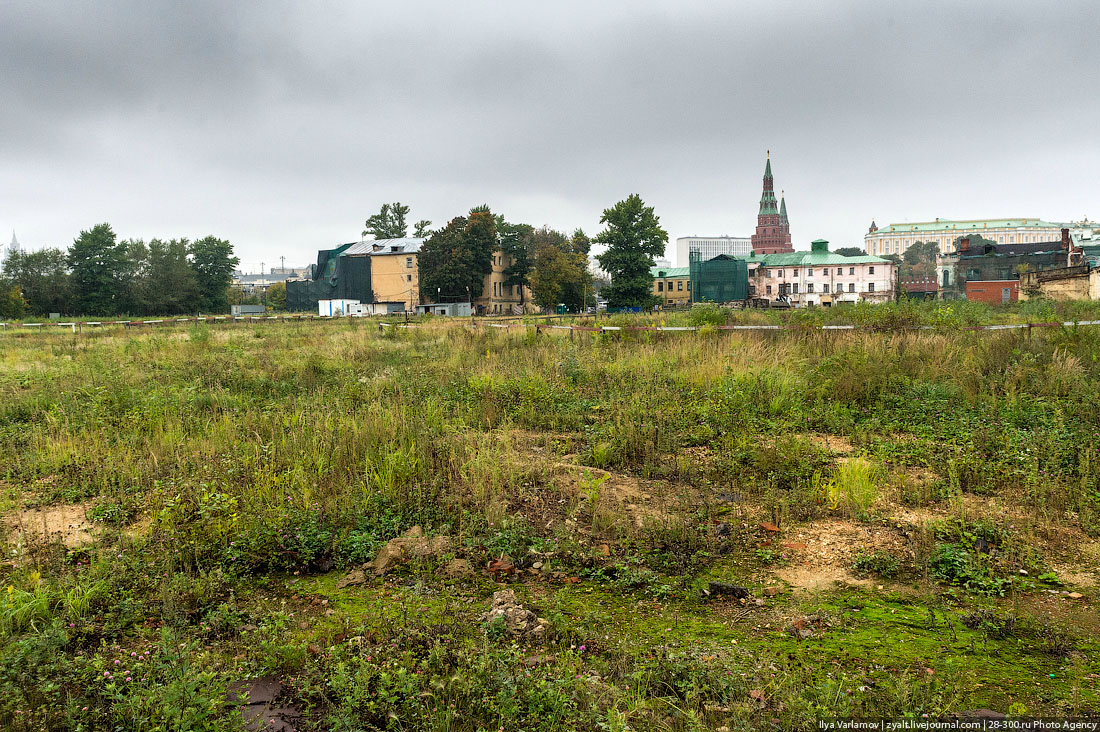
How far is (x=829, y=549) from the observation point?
4523 millimetres

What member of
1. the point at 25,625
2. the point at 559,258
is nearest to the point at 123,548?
the point at 25,625

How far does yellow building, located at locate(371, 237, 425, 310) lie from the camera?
6392cm

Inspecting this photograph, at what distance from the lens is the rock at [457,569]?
13.8 feet

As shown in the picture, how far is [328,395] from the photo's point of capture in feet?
30.6

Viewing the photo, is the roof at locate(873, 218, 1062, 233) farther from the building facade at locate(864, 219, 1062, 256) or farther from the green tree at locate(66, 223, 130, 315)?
the green tree at locate(66, 223, 130, 315)

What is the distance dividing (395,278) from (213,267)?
89.7 feet

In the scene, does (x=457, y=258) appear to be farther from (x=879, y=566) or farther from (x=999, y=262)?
(x=879, y=566)

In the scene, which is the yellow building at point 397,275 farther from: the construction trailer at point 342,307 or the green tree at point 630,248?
the green tree at point 630,248

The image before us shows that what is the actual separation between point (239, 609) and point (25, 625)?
1.16 m

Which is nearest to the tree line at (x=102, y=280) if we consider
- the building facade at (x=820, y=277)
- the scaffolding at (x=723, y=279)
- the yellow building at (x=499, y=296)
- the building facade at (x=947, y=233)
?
the yellow building at (x=499, y=296)

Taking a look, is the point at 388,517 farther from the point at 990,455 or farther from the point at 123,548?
the point at 990,455

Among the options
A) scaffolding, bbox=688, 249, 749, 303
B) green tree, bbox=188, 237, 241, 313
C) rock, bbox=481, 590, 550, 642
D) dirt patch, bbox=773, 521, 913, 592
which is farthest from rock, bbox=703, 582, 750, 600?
green tree, bbox=188, 237, 241, 313

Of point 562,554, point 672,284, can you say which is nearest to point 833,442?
point 562,554

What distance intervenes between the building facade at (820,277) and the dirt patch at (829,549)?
242 feet
